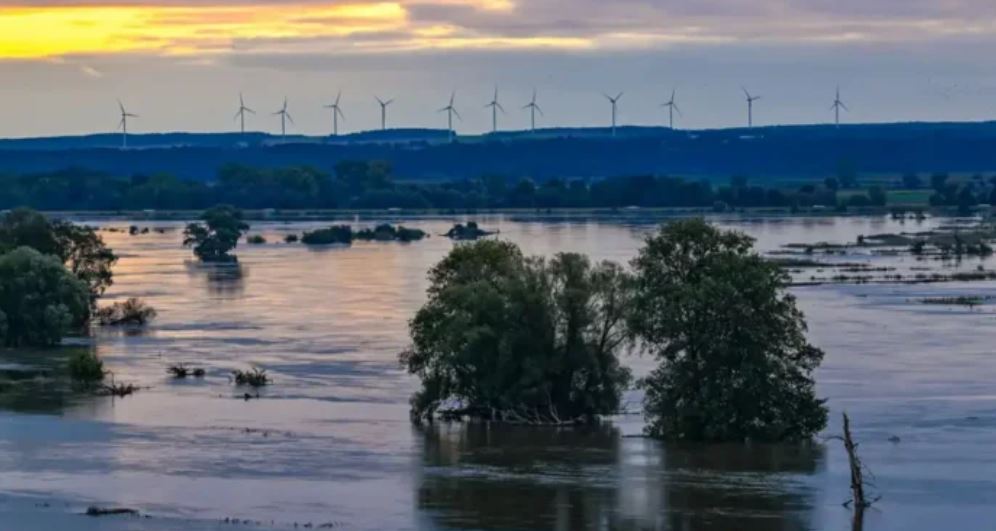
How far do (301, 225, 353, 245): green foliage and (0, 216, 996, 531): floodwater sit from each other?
203ft

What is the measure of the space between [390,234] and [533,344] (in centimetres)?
9065

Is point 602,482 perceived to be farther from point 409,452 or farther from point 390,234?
point 390,234

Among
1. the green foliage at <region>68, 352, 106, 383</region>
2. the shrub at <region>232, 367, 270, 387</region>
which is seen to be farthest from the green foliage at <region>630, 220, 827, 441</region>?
the green foliage at <region>68, 352, 106, 383</region>

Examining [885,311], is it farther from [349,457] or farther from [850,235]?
[850,235]

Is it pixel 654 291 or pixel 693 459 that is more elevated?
pixel 654 291

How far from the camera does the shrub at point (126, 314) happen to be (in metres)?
68.9

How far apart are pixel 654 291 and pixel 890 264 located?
5477 centimetres

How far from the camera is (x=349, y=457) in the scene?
4031 cm

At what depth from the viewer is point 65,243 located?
73.2 metres

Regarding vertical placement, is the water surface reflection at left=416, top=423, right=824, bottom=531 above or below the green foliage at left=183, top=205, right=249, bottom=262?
below

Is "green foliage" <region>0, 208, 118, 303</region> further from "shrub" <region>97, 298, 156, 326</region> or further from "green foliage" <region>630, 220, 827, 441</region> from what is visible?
"green foliage" <region>630, 220, 827, 441</region>

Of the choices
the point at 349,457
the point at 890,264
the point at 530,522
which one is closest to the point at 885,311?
the point at 890,264

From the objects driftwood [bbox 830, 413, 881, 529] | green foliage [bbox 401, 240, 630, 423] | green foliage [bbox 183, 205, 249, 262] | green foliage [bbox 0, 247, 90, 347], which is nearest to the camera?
driftwood [bbox 830, 413, 881, 529]

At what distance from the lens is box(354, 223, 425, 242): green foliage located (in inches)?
5157
